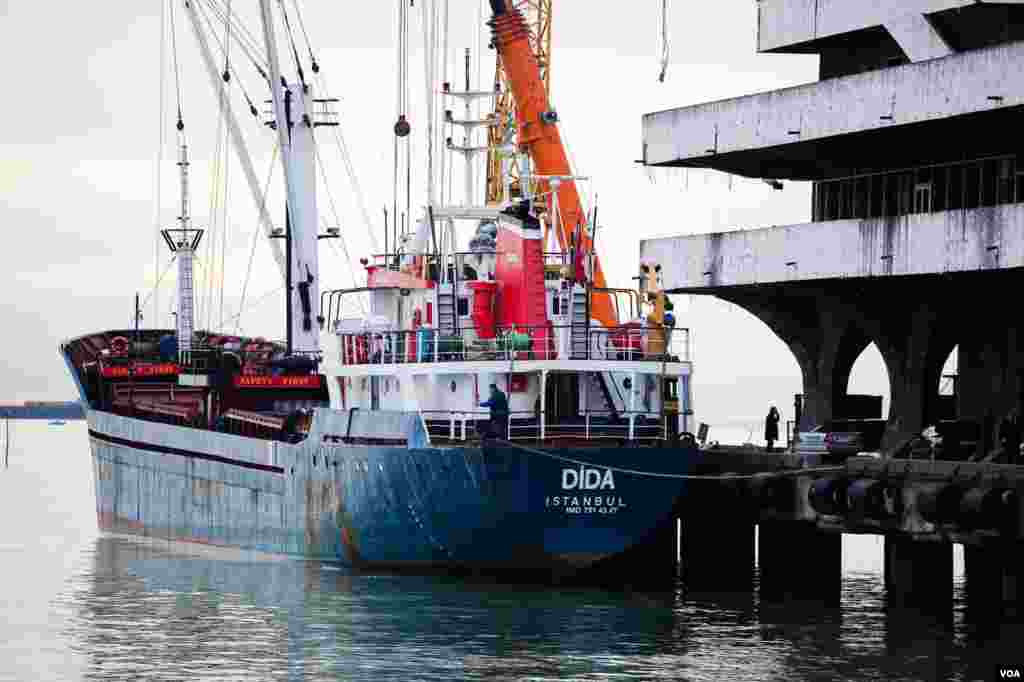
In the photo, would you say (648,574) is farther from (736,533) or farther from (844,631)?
(844,631)

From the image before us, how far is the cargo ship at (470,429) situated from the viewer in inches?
2116

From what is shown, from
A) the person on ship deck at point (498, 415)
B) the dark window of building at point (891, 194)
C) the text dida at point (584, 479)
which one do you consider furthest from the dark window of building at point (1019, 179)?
the person on ship deck at point (498, 415)

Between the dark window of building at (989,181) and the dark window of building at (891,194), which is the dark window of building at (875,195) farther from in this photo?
the dark window of building at (989,181)

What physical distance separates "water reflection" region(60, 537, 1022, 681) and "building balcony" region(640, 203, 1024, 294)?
7.68 meters

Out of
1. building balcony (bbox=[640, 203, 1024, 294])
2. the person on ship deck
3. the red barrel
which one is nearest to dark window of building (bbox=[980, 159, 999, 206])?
building balcony (bbox=[640, 203, 1024, 294])

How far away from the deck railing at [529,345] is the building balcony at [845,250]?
3.68m

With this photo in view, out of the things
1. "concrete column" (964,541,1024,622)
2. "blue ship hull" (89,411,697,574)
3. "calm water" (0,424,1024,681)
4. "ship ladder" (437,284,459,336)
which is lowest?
"calm water" (0,424,1024,681)

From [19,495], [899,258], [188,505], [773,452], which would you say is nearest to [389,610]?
[773,452]

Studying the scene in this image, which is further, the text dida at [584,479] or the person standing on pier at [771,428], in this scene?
the person standing on pier at [771,428]

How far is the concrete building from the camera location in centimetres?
5397

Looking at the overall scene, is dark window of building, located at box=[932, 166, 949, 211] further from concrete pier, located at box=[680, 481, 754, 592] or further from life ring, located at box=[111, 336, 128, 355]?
life ring, located at box=[111, 336, 128, 355]

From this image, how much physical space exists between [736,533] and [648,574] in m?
2.96

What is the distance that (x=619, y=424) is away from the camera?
56969mm

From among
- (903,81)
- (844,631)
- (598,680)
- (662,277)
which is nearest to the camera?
(598,680)
